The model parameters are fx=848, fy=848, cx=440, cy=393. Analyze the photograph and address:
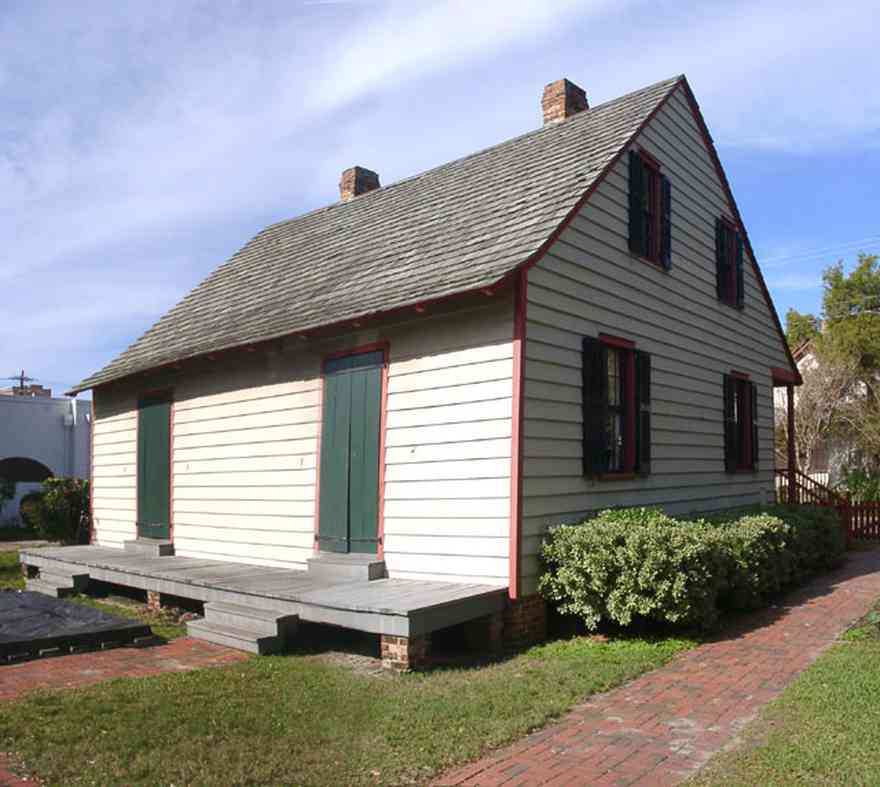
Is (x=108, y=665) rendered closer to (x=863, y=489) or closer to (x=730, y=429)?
(x=730, y=429)

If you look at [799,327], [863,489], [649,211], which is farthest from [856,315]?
[649,211]

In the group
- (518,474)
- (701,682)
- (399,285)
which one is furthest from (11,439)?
(701,682)

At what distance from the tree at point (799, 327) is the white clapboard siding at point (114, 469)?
31015 mm

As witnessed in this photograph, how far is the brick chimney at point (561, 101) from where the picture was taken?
44.2 ft

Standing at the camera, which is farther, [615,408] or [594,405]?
[615,408]

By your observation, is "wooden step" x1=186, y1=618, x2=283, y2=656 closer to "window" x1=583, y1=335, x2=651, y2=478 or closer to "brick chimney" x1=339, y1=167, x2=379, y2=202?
"window" x1=583, y1=335, x2=651, y2=478

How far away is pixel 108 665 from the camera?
310 inches

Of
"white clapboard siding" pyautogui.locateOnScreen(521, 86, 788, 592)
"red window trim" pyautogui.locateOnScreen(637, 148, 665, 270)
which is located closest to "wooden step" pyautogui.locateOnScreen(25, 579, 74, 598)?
"white clapboard siding" pyautogui.locateOnScreen(521, 86, 788, 592)

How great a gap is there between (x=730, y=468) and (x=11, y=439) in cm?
2484

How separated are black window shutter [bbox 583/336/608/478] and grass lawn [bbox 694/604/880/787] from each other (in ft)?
10.9

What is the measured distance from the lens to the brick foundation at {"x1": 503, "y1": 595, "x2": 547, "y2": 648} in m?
8.39

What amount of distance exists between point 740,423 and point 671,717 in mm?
9308

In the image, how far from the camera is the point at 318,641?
8844 mm

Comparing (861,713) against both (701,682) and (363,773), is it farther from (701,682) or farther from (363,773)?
(363,773)
